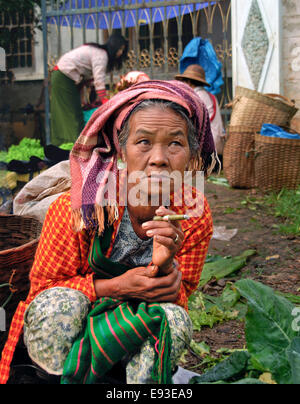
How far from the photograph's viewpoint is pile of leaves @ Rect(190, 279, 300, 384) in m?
1.67

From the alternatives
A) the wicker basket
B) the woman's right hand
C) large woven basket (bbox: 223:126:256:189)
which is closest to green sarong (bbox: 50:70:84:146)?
large woven basket (bbox: 223:126:256:189)

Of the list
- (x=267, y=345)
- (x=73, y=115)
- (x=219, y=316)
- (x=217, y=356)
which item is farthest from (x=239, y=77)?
(x=267, y=345)

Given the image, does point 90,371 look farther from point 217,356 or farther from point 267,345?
point 217,356

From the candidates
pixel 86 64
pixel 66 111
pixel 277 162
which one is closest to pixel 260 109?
pixel 277 162

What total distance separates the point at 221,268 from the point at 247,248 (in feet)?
1.90

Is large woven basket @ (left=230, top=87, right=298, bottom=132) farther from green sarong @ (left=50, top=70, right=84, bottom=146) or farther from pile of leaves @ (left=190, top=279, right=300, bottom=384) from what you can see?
pile of leaves @ (left=190, top=279, right=300, bottom=384)

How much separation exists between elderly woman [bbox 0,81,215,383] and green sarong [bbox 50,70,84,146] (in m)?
5.64

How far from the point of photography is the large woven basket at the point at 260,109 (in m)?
5.58

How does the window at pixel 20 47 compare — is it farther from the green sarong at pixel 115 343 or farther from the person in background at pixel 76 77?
the green sarong at pixel 115 343

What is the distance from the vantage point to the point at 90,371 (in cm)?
158

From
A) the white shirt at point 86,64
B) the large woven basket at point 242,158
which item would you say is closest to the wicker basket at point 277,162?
the large woven basket at point 242,158

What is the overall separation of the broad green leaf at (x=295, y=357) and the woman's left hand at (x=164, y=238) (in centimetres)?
48

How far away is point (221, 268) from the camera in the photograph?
336 cm
